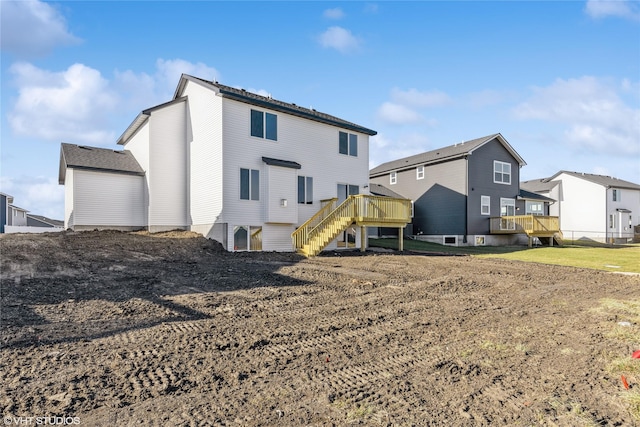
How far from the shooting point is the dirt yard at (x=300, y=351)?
322 centimetres

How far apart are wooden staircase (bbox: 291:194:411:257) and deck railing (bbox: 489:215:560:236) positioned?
11821mm

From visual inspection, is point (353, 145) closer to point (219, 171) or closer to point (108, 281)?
point (219, 171)

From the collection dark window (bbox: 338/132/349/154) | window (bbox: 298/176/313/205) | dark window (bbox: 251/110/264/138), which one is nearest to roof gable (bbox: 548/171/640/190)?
dark window (bbox: 338/132/349/154)

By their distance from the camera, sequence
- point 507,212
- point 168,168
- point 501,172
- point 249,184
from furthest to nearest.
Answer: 1. point 507,212
2. point 501,172
3. point 168,168
4. point 249,184

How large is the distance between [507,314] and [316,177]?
540 inches

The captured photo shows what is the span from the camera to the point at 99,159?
19203 mm

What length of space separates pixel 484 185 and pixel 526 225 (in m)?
4.07

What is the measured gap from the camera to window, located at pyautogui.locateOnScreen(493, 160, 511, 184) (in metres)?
28.1

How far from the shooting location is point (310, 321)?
6.09m

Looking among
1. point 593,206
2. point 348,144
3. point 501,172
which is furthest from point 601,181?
point 348,144

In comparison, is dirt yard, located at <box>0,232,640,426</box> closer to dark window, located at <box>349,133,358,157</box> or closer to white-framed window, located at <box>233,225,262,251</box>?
white-framed window, located at <box>233,225,262,251</box>

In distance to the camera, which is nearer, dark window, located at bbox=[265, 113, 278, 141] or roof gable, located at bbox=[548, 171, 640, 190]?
dark window, located at bbox=[265, 113, 278, 141]

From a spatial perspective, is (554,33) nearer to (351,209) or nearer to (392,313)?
(351,209)

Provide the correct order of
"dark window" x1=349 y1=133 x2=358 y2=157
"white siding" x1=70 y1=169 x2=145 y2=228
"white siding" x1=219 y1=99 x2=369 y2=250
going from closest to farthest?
"white siding" x1=219 y1=99 x2=369 y2=250, "white siding" x1=70 y1=169 x2=145 y2=228, "dark window" x1=349 y1=133 x2=358 y2=157
